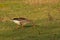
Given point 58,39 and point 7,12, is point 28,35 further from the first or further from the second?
point 7,12

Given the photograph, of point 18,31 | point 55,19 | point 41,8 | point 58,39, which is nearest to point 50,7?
point 41,8

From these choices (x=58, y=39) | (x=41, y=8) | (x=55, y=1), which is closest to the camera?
(x=58, y=39)

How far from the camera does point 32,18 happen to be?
14.7 m

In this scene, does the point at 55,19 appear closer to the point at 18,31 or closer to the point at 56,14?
the point at 56,14

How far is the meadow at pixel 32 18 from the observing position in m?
11.2

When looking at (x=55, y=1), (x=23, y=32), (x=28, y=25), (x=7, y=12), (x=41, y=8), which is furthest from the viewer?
(x=55, y=1)

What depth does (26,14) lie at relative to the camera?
622 inches

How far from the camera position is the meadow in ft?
36.7

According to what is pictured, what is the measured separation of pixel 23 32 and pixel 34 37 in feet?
2.92

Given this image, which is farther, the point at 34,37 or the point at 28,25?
the point at 28,25

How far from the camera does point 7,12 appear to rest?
54.3 feet

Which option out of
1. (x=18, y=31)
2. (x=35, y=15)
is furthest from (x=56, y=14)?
(x=18, y=31)

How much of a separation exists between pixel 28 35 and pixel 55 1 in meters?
8.83

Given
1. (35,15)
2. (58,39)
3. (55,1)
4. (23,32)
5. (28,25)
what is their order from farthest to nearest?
(55,1) → (35,15) → (28,25) → (23,32) → (58,39)
